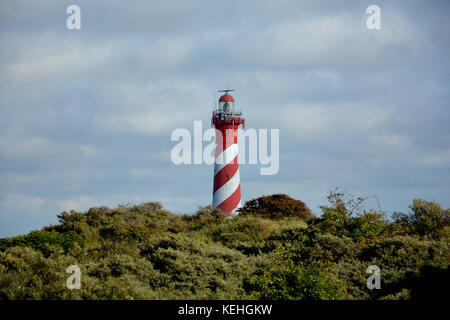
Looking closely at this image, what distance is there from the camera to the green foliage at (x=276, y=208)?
90.2ft

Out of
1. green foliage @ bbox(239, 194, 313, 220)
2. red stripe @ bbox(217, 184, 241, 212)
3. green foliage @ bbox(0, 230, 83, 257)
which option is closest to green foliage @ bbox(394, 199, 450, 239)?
green foliage @ bbox(239, 194, 313, 220)

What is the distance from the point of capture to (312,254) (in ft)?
50.6

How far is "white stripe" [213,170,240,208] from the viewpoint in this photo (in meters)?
31.7

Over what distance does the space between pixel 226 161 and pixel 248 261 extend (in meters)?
16.5

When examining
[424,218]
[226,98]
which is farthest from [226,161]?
[424,218]

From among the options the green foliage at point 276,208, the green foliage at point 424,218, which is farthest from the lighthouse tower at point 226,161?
the green foliage at point 424,218

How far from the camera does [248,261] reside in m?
15.6

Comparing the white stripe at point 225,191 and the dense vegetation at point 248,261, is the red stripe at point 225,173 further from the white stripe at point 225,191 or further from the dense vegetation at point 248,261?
the dense vegetation at point 248,261

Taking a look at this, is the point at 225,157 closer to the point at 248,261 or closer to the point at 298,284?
the point at 248,261

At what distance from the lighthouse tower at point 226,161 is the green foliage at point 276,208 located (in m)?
2.49

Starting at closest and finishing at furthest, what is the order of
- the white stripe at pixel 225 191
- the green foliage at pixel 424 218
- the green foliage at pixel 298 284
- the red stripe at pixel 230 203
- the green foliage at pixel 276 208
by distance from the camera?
the green foliage at pixel 298 284, the green foliage at pixel 424 218, the green foliage at pixel 276 208, the red stripe at pixel 230 203, the white stripe at pixel 225 191
